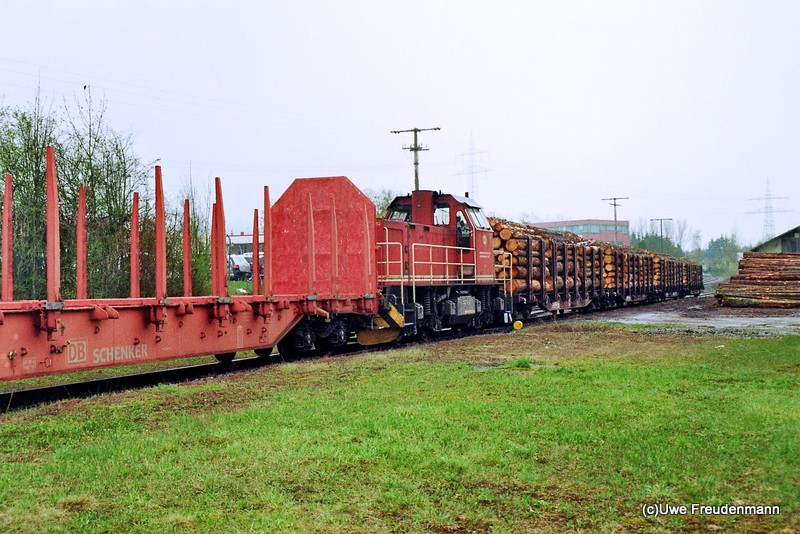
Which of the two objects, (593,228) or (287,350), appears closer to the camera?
(287,350)

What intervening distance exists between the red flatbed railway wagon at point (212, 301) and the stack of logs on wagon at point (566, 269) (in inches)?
289

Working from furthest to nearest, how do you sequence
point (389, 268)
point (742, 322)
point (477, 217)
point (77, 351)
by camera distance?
point (742, 322), point (477, 217), point (389, 268), point (77, 351)

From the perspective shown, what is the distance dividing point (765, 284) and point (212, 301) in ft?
87.3

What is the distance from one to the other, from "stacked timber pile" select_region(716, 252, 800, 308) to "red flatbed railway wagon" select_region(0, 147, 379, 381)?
20838 mm

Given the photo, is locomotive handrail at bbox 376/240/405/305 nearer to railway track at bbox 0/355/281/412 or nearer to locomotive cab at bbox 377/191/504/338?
locomotive cab at bbox 377/191/504/338

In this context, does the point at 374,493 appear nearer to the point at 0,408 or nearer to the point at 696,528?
the point at 696,528

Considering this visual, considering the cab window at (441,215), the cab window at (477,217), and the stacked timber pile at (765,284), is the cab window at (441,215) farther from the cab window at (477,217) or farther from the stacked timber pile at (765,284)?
the stacked timber pile at (765,284)

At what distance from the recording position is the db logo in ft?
28.1

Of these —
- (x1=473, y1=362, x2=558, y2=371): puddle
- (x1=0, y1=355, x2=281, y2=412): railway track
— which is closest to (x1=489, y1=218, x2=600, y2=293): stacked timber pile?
(x1=473, y1=362, x2=558, y2=371): puddle

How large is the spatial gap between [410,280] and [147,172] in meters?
8.44

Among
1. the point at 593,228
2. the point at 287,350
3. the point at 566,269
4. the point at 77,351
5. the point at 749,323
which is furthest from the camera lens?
the point at 593,228

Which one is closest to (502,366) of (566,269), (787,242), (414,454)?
(414,454)

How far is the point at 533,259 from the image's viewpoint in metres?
24.9

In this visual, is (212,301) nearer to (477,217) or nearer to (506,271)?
(477,217)
